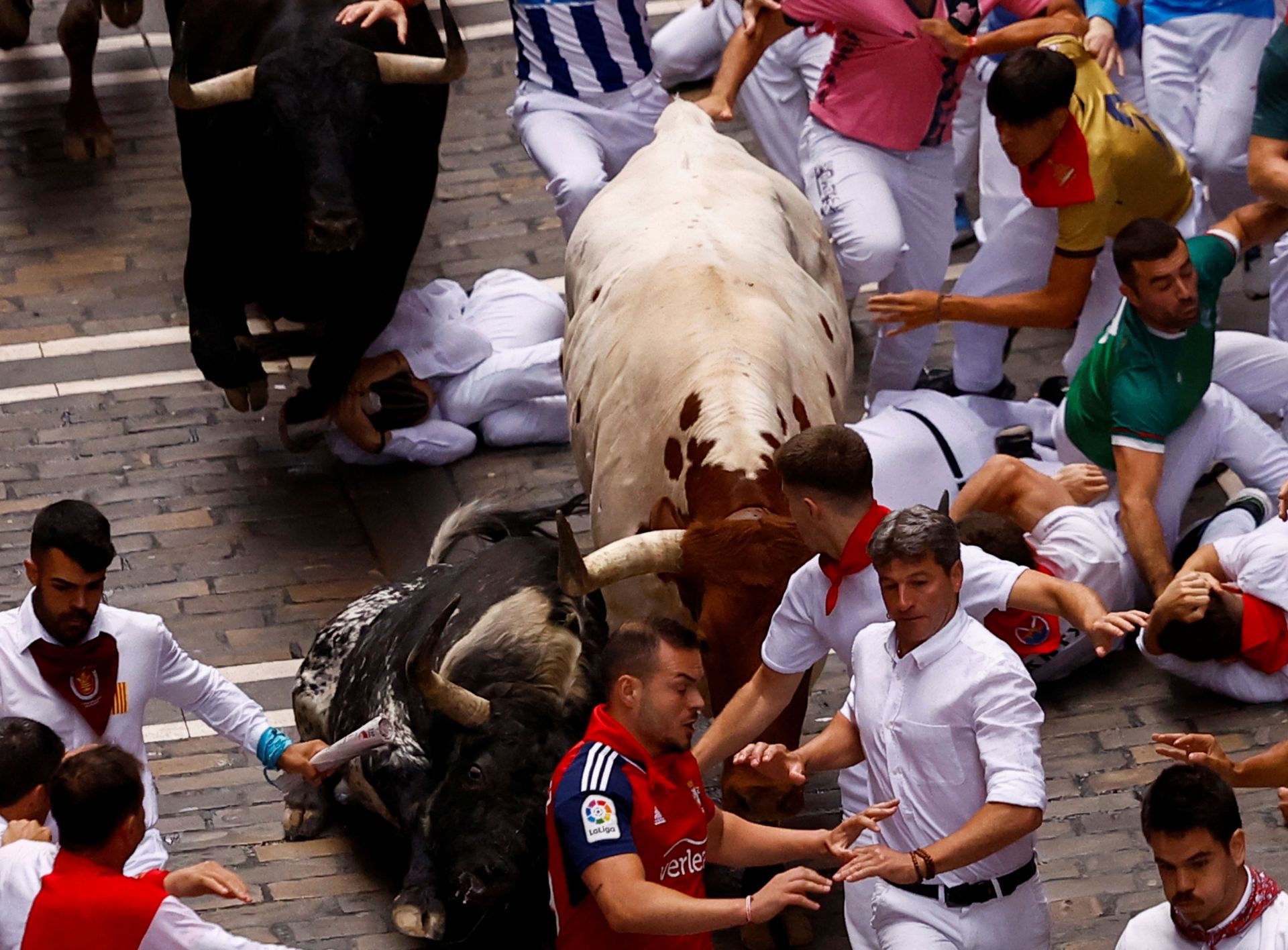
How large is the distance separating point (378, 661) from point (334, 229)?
2.25 m

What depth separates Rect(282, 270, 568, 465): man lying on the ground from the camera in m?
9.55

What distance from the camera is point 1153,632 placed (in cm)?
736

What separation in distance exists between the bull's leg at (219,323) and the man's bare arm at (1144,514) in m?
3.87

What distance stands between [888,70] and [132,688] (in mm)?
4492

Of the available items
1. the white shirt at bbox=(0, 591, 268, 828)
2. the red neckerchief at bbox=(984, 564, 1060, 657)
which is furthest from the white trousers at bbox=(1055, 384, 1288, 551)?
the white shirt at bbox=(0, 591, 268, 828)

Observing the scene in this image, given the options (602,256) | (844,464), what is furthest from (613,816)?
(602,256)

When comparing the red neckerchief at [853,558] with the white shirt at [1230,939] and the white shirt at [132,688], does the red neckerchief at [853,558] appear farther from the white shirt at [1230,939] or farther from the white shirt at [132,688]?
the white shirt at [132,688]

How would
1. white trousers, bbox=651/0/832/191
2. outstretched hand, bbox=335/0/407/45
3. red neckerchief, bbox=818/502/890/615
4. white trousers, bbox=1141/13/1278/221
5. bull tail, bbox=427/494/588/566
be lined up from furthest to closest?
white trousers, bbox=651/0/832/191 < white trousers, bbox=1141/13/1278/221 < outstretched hand, bbox=335/0/407/45 < bull tail, bbox=427/494/588/566 < red neckerchief, bbox=818/502/890/615

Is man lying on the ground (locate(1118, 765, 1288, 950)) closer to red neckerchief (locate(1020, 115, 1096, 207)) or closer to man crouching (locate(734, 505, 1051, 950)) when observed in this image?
man crouching (locate(734, 505, 1051, 950))

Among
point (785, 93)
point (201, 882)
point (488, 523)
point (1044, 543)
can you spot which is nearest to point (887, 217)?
point (785, 93)

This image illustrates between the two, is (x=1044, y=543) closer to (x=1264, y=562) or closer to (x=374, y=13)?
(x=1264, y=562)

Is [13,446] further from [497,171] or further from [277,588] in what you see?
[497,171]

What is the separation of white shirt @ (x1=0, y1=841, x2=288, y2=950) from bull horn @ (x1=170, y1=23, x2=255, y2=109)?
4.65 metres

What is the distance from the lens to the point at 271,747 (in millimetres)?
6375
